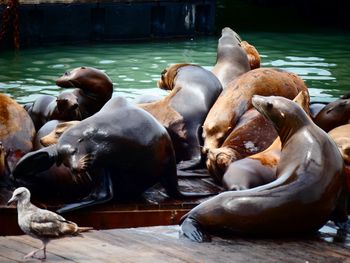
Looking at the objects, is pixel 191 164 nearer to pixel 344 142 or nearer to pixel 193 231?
pixel 344 142

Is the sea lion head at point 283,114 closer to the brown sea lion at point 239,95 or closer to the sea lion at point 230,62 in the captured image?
the brown sea lion at point 239,95

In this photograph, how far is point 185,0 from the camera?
23.0m

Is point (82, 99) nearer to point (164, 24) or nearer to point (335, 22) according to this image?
point (164, 24)

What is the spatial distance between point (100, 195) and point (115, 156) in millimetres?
271

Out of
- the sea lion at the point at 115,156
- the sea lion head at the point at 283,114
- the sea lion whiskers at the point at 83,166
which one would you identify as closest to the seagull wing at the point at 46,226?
the sea lion at the point at 115,156

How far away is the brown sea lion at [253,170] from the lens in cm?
631

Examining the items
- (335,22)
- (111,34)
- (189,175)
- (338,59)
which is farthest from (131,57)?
(189,175)

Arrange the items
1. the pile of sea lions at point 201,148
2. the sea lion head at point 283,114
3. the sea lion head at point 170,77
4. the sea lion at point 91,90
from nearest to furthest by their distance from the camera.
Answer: the pile of sea lions at point 201,148 < the sea lion head at point 283,114 < the sea lion at point 91,90 < the sea lion head at point 170,77

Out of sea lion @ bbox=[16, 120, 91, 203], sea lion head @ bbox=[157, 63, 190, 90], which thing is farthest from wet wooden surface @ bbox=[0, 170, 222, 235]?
sea lion head @ bbox=[157, 63, 190, 90]

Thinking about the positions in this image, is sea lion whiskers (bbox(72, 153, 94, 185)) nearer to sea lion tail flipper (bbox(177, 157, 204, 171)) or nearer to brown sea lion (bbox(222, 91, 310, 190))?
brown sea lion (bbox(222, 91, 310, 190))

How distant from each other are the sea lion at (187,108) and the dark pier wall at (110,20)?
12221mm

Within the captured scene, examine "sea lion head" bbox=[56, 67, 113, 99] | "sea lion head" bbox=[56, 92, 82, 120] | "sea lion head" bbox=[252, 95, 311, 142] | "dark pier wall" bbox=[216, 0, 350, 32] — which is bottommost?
"dark pier wall" bbox=[216, 0, 350, 32]

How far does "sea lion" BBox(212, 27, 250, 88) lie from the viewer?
877cm

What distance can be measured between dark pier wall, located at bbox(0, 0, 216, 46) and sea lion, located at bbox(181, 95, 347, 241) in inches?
577
